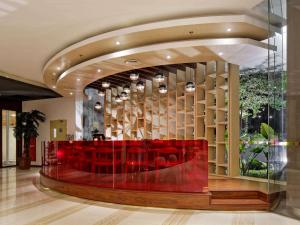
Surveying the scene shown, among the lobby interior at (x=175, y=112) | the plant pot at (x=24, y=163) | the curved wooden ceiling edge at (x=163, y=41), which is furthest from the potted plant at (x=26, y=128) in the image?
the curved wooden ceiling edge at (x=163, y=41)

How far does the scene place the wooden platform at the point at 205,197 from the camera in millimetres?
5430

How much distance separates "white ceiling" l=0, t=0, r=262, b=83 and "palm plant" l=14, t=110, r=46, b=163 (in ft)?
22.7

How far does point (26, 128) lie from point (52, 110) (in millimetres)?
1329

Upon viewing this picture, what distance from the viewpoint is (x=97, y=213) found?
525cm

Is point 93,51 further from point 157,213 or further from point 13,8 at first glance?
point 157,213

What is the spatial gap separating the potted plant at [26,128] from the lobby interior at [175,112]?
431 cm

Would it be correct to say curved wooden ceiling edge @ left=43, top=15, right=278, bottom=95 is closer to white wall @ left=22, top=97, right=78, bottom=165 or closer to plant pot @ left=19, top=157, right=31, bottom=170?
white wall @ left=22, top=97, right=78, bottom=165

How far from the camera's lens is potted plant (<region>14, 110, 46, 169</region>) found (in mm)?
13383

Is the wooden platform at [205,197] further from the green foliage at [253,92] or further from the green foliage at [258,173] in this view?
the green foliage at [253,92]

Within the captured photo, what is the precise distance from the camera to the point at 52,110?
13.9 metres

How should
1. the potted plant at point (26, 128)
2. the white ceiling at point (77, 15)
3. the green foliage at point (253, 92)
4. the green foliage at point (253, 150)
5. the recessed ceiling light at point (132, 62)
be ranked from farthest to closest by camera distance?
the potted plant at point (26, 128) < the green foliage at point (253, 92) < the green foliage at point (253, 150) < the recessed ceiling light at point (132, 62) < the white ceiling at point (77, 15)

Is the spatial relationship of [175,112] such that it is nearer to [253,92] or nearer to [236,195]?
[253,92]

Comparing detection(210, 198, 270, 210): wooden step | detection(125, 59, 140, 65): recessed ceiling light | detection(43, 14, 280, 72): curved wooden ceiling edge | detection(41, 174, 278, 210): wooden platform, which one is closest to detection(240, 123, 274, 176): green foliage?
detection(41, 174, 278, 210): wooden platform

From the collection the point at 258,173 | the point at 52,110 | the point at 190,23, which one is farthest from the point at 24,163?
the point at 190,23
